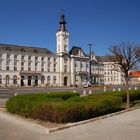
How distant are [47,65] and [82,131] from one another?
88.9 m

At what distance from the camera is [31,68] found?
9288 centimetres

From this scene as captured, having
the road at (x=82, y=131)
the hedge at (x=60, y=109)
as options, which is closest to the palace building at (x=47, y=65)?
the hedge at (x=60, y=109)

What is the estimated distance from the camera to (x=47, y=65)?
98.1 m

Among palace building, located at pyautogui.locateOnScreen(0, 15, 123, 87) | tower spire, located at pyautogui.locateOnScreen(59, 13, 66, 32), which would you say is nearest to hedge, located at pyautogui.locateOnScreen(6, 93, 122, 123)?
palace building, located at pyautogui.locateOnScreen(0, 15, 123, 87)

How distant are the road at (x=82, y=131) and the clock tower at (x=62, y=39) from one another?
8949cm

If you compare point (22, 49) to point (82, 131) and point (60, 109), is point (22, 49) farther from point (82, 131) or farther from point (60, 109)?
point (82, 131)

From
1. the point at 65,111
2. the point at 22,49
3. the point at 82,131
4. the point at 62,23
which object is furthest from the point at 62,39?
the point at 82,131

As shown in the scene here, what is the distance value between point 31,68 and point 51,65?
9408 mm

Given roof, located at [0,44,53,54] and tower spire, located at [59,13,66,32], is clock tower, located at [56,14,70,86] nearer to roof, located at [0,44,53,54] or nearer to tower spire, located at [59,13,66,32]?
tower spire, located at [59,13,66,32]

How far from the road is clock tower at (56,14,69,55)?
89486mm

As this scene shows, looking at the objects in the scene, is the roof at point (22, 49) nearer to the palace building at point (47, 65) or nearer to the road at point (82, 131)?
the palace building at point (47, 65)

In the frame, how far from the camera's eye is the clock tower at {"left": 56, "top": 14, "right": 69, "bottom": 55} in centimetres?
10019

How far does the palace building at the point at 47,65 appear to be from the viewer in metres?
86.7

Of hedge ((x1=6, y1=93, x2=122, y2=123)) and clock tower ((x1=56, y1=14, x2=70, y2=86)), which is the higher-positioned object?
clock tower ((x1=56, y1=14, x2=70, y2=86))
